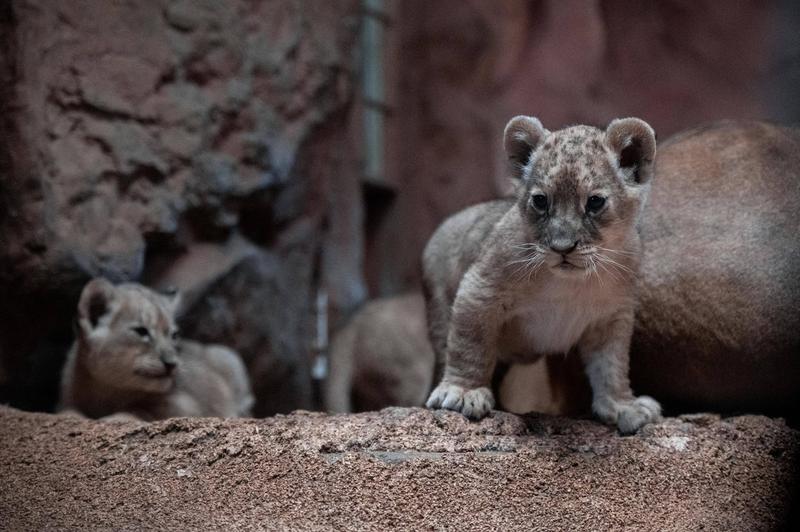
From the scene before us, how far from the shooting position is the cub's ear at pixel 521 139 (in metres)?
4.75

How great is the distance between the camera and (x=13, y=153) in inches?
235

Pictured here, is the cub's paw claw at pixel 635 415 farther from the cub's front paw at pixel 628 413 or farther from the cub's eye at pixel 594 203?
the cub's eye at pixel 594 203

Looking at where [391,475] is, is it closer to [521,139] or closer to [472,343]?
[472,343]

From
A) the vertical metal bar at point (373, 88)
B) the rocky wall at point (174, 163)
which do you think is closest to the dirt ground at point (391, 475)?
the rocky wall at point (174, 163)

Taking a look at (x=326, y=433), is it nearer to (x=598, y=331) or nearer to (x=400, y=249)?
(x=598, y=331)

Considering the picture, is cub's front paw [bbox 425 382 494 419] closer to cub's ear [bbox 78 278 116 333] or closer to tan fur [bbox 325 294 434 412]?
cub's ear [bbox 78 278 116 333]

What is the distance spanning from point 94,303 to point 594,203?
340 cm

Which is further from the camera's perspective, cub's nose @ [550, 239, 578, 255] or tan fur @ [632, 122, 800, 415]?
tan fur @ [632, 122, 800, 415]

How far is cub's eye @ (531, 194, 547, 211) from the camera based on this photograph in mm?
4488

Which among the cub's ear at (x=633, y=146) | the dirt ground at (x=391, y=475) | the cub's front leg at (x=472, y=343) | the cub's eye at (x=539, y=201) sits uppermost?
the cub's ear at (x=633, y=146)

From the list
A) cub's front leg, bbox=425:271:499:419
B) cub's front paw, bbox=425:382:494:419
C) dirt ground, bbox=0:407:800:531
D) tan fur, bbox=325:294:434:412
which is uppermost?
cub's front leg, bbox=425:271:499:419

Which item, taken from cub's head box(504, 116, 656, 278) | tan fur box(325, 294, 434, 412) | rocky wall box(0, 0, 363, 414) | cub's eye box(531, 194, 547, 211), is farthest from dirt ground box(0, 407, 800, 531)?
tan fur box(325, 294, 434, 412)

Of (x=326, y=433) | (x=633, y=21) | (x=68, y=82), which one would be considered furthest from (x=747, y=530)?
(x=633, y=21)

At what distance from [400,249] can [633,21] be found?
3833mm
